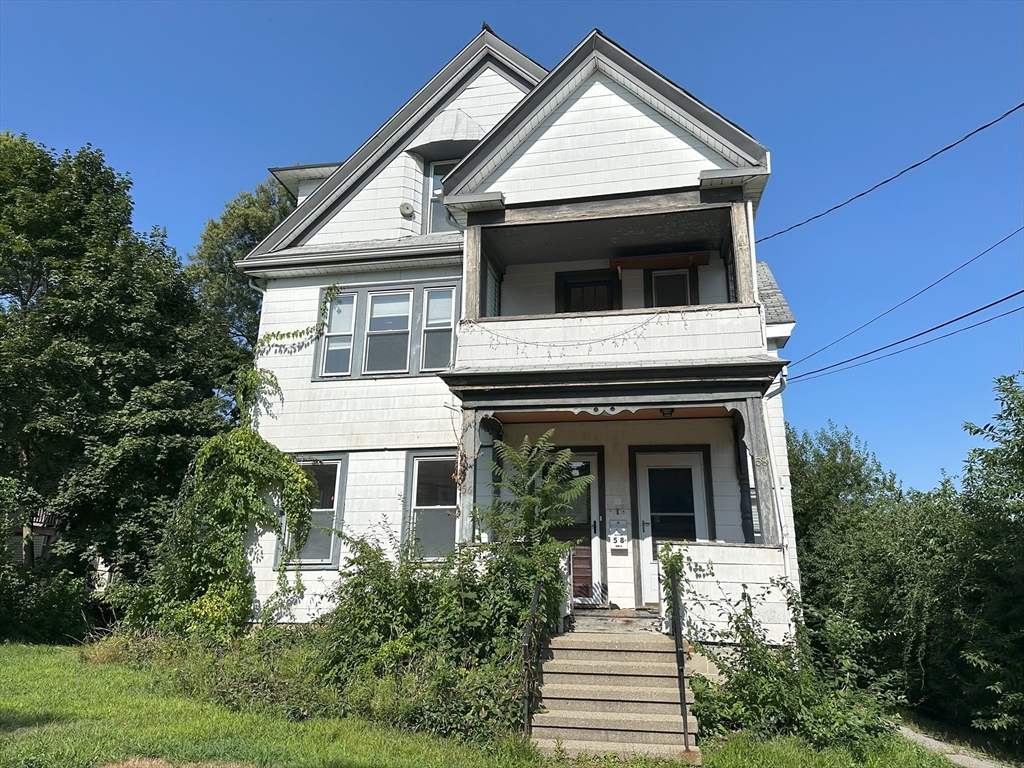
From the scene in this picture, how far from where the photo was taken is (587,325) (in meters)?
10.6

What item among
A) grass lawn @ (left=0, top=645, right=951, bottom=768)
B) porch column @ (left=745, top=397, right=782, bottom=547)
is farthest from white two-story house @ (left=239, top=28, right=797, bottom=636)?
grass lawn @ (left=0, top=645, right=951, bottom=768)

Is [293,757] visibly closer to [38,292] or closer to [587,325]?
[587,325]

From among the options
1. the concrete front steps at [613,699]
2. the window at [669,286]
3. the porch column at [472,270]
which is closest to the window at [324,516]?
the porch column at [472,270]

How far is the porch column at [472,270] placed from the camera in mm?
11141

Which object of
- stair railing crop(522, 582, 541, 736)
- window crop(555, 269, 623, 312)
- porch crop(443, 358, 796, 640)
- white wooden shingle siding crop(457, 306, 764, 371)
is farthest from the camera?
window crop(555, 269, 623, 312)

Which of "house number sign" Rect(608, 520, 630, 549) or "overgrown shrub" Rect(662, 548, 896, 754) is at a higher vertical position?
"house number sign" Rect(608, 520, 630, 549)

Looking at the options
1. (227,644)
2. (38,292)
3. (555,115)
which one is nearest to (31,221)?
(38,292)

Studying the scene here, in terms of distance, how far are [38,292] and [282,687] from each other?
13473 millimetres

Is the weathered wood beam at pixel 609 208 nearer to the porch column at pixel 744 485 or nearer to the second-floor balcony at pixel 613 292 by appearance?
the second-floor balcony at pixel 613 292

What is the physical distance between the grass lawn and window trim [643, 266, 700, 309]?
7.24 meters

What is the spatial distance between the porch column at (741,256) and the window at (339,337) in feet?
23.5

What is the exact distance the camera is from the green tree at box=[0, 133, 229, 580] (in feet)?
45.6

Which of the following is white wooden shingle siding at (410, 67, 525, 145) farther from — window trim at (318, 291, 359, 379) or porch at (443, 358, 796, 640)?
porch at (443, 358, 796, 640)

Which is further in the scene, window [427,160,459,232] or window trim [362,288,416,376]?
window [427,160,459,232]
